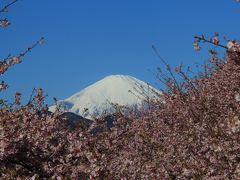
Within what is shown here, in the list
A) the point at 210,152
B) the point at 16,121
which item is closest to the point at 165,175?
the point at 210,152

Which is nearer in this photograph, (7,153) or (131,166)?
(7,153)

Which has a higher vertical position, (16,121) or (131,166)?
(16,121)

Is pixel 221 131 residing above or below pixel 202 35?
below

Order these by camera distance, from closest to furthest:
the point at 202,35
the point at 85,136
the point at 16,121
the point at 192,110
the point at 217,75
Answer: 1. the point at 202,35
2. the point at 16,121
3. the point at 85,136
4. the point at 192,110
5. the point at 217,75

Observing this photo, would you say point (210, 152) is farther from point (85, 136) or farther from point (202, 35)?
point (202, 35)

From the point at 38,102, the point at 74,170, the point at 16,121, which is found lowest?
Result: the point at 74,170

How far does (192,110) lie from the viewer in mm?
13133

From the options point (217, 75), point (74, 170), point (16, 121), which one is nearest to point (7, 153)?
point (74, 170)

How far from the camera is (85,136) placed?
898 cm

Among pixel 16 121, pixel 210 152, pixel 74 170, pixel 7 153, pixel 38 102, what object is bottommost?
pixel 210 152

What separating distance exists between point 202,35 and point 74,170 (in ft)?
8.25

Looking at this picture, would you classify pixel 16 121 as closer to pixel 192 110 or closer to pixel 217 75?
pixel 192 110

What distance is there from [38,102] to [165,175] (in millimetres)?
3316

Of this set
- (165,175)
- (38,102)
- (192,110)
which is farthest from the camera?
(192,110)
